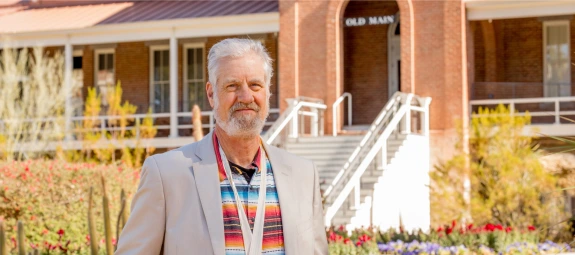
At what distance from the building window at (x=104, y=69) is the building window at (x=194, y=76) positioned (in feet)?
7.47

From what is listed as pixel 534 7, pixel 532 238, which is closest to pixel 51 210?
pixel 532 238

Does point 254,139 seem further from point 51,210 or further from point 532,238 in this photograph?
point 51,210

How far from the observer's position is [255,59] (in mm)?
3545

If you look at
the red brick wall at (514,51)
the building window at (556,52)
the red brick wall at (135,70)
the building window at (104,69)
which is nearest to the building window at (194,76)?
the red brick wall at (135,70)

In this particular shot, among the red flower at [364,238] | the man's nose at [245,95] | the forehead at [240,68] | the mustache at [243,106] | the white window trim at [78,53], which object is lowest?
the red flower at [364,238]

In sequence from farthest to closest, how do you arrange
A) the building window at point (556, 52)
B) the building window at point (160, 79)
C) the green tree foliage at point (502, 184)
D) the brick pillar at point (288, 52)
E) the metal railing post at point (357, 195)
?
the building window at point (160, 79), the brick pillar at point (288, 52), the building window at point (556, 52), the green tree foliage at point (502, 184), the metal railing post at point (357, 195)

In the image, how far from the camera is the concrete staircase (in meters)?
15.4

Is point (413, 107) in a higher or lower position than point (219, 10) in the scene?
lower

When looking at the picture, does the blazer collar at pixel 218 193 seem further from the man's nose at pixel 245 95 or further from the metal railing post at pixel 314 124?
the metal railing post at pixel 314 124

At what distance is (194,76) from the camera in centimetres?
2595

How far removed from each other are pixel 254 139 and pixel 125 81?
23454 millimetres

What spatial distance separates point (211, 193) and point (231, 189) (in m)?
0.13

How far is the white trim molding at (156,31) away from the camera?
22953 mm

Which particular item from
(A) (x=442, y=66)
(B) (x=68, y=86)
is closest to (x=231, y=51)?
Answer: (A) (x=442, y=66)
